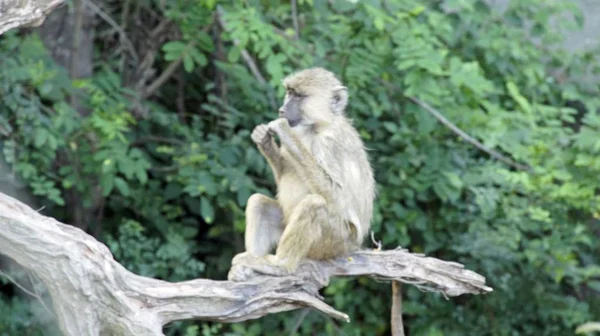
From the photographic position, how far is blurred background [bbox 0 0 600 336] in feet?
27.3

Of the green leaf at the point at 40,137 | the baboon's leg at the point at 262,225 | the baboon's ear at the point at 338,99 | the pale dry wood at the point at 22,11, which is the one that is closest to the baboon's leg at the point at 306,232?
the baboon's leg at the point at 262,225

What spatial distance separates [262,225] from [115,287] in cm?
173

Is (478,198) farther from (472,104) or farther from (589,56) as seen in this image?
(589,56)

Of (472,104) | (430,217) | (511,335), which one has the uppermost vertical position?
(472,104)

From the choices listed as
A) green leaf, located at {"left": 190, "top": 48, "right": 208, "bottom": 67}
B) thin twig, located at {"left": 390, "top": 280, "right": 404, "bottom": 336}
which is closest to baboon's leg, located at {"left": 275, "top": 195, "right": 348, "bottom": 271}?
thin twig, located at {"left": 390, "top": 280, "right": 404, "bottom": 336}

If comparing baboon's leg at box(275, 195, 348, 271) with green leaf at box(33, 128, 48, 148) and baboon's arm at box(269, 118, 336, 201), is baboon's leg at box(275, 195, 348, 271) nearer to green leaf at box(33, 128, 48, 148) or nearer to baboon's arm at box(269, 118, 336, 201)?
baboon's arm at box(269, 118, 336, 201)

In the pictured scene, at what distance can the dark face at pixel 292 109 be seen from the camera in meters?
6.27

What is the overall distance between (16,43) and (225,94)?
6.41 feet

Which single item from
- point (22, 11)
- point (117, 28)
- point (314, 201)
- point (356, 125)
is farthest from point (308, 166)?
point (117, 28)

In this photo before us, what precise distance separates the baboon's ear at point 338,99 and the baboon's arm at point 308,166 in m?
0.58

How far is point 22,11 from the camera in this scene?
496 centimetres

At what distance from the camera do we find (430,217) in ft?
32.0

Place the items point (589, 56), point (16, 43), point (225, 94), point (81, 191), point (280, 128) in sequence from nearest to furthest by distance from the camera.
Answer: point (280, 128) → point (16, 43) → point (81, 191) → point (225, 94) → point (589, 56)

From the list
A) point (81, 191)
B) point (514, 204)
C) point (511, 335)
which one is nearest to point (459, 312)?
point (511, 335)
